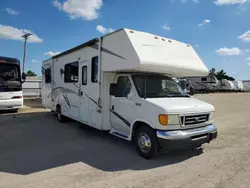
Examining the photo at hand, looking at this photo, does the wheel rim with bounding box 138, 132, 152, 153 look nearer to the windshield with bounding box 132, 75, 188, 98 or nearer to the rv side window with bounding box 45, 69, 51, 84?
the windshield with bounding box 132, 75, 188, 98

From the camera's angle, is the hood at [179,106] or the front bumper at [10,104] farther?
Result: the front bumper at [10,104]

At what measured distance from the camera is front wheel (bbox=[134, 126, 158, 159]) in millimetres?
5285

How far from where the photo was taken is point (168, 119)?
200 inches

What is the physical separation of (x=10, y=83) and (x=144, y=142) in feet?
32.8

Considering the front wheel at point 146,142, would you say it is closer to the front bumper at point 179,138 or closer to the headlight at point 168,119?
the front bumper at point 179,138

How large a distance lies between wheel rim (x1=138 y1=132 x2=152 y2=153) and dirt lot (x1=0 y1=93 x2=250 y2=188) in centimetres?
25

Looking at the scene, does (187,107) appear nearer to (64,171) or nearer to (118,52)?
(118,52)

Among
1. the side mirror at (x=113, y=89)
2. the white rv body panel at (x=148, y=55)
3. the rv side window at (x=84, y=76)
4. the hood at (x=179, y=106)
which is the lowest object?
the hood at (x=179, y=106)

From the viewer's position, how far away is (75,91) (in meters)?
8.62

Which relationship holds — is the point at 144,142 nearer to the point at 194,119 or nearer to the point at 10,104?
the point at 194,119

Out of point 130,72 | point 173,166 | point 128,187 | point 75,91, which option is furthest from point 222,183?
point 75,91

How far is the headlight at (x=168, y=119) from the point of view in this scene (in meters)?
5.06

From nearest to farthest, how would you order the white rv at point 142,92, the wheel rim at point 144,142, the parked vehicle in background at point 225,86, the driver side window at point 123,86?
the white rv at point 142,92 < the wheel rim at point 144,142 < the driver side window at point 123,86 < the parked vehicle in background at point 225,86

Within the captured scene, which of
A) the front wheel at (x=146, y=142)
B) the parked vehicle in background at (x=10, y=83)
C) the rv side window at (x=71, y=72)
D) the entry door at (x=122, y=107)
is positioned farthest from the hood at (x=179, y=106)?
the parked vehicle in background at (x=10, y=83)
